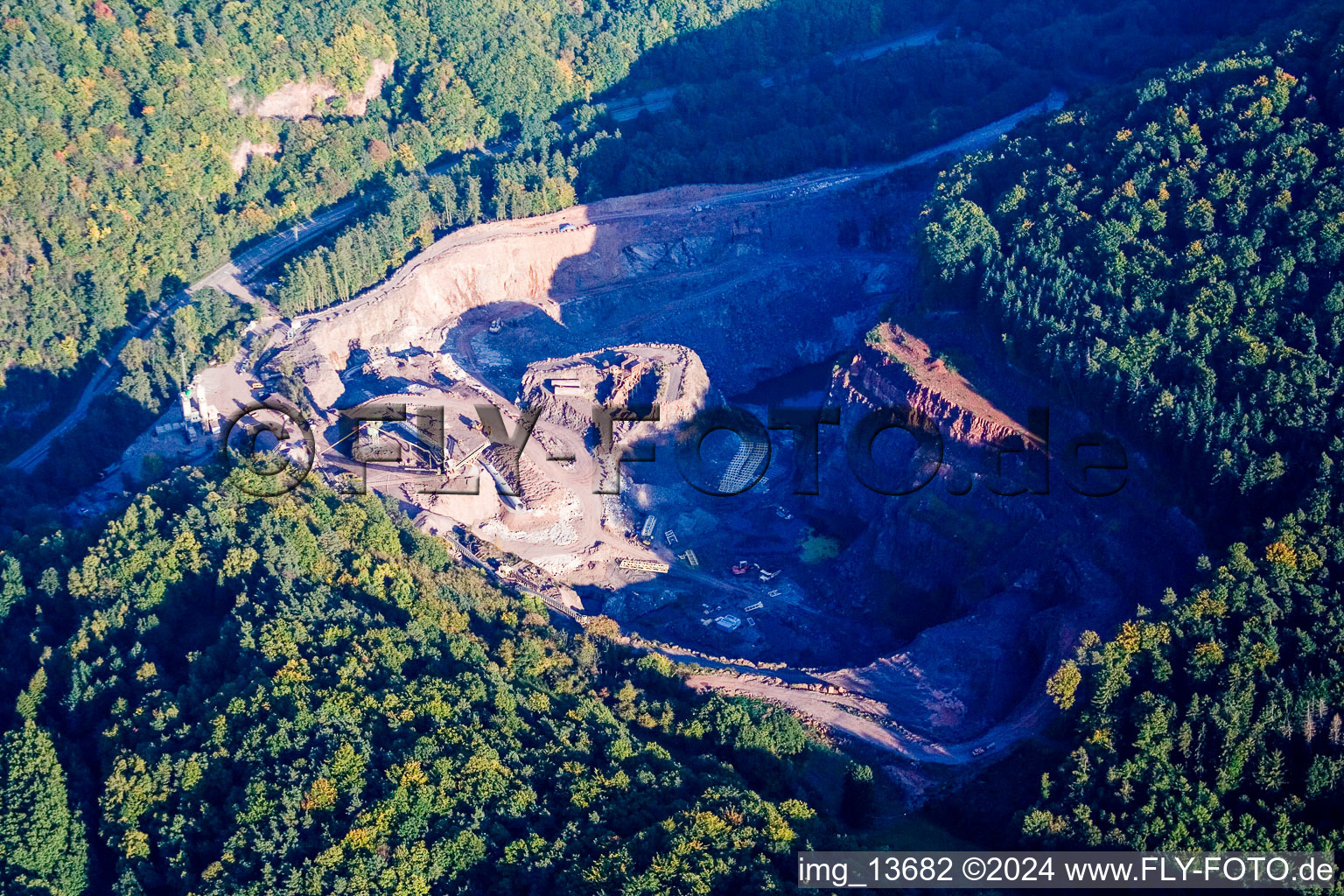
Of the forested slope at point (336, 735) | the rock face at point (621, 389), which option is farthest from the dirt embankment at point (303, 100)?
the forested slope at point (336, 735)

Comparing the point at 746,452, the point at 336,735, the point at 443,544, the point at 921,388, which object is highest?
the point at 921,388

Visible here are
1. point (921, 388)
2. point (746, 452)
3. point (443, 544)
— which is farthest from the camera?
point (746, 452)

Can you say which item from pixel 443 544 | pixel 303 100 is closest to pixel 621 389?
pixel 443 544

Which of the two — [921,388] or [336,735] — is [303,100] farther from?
[336,735]

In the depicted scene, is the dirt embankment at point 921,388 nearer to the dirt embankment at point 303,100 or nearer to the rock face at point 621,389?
the rock face at point 621,389

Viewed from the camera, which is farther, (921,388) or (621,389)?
(621,389)

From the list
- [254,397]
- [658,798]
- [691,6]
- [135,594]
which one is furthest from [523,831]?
[691,6]

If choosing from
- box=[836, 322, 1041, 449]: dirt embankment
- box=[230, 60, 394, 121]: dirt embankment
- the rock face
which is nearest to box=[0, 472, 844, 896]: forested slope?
the rock face

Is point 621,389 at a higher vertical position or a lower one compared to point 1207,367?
lower
